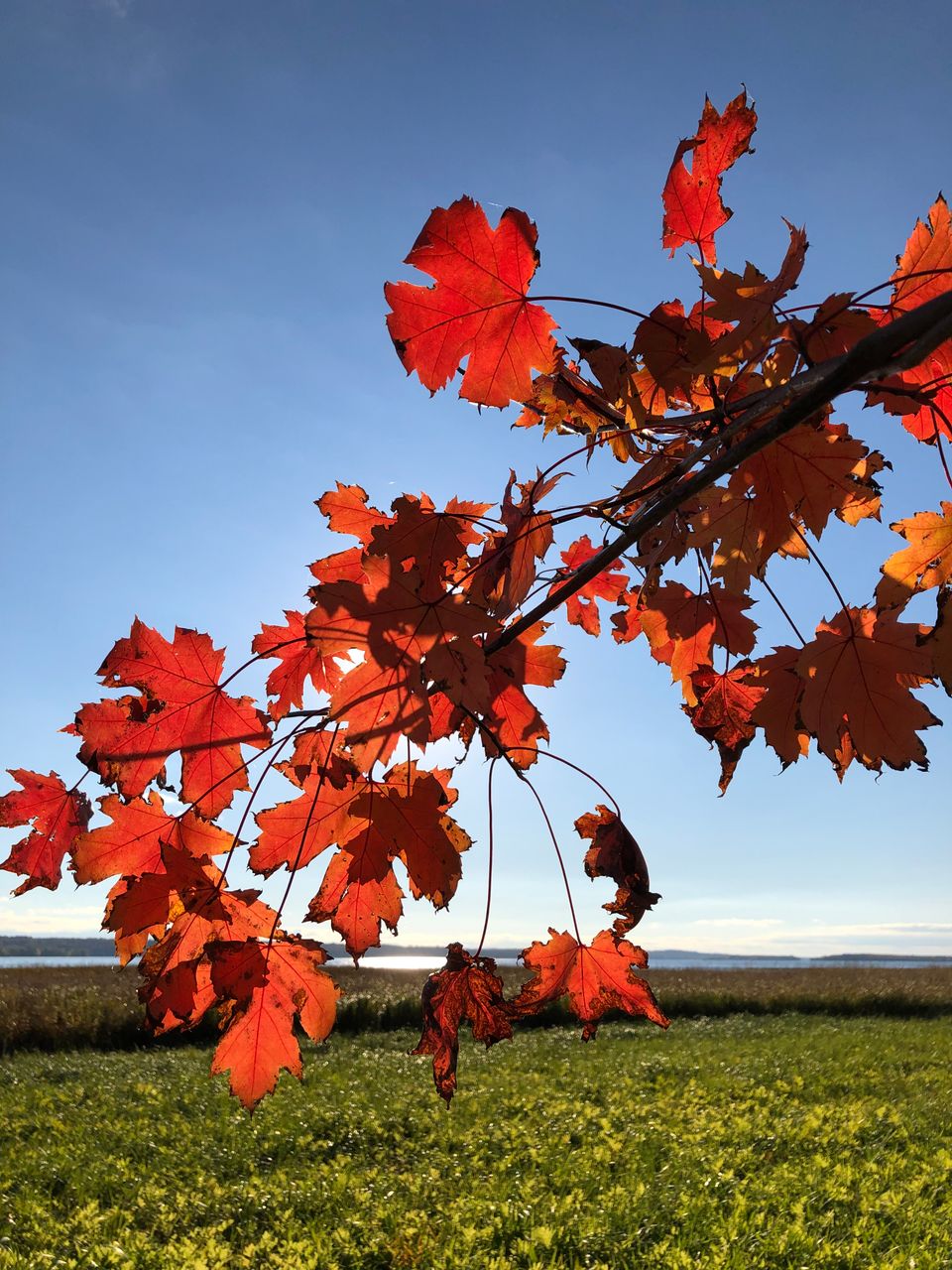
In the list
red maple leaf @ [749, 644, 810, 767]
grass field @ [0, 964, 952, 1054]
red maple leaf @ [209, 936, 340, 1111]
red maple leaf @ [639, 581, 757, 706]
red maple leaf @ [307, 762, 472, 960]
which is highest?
red maple leaf @ [639, 581, 757, 706]

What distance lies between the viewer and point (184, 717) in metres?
0.78

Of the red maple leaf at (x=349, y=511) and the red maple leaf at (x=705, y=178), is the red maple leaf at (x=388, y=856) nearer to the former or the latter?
the red maple leaf at (x=349, y=511)

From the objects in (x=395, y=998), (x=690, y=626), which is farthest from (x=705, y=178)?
(x=395, y=998)

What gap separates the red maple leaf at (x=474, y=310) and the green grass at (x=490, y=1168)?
12.9 feet

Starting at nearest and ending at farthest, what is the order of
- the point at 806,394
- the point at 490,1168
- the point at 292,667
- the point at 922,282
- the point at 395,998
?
1. the point at 806,394
2. the point at 922,282
3. the point at 292,667
4. the point at 490,1168
5. the point at 395,998

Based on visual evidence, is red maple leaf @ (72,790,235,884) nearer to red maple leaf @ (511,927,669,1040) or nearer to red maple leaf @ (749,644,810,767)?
red maple leaf @ (511,927,669,1040)

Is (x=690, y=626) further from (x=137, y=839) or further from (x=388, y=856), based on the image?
(x=137, y=839)

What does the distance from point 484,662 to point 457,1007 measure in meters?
0.38

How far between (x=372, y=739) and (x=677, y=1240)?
4181 mm

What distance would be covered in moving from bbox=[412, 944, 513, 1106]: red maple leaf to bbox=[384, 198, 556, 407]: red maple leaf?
51 cm

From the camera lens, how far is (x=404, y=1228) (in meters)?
3.96

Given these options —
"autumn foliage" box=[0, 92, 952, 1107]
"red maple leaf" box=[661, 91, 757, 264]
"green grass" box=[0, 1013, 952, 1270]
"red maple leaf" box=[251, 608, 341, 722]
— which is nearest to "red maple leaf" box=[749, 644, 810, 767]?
"autumn foliage" box=[0, 92, 952, 1107]

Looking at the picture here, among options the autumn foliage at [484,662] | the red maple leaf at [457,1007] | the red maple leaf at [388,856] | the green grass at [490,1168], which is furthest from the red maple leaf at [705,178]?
the green grass at [490,1168]

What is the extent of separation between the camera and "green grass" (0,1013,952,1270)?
146 inches
